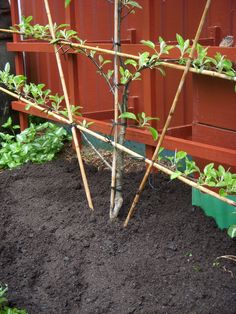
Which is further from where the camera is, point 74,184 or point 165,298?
point 74,184

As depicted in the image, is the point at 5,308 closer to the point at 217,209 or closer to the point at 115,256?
the point at 115,256

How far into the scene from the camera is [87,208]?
360cm

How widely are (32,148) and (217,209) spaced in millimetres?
2145

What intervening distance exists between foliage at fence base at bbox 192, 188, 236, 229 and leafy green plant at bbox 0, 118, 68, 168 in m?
1.79

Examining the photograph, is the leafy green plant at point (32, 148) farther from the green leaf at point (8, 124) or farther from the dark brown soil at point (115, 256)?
the dark brown soil at point (115, 256)

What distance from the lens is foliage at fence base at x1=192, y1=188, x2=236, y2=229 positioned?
3.30 metres

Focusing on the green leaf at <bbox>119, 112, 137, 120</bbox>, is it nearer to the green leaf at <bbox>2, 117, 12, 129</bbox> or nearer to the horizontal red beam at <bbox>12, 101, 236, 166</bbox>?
the horizontal red beam at <bbox>12, 101, 236, 166</bbox>

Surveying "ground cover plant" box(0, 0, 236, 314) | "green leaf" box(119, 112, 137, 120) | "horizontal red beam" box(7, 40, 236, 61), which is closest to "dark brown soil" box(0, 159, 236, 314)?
"ground cover plant" box(0, 0, 236, 314)

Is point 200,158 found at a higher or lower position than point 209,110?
lower

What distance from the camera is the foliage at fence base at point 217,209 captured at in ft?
10.8

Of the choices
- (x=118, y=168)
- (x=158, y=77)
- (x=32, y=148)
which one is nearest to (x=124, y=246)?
(x=118, y=168)

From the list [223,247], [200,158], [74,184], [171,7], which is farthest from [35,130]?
[223,247]

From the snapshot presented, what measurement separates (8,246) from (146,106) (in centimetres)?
136

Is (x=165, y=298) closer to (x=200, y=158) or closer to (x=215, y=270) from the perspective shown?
(x=215, y=270)
